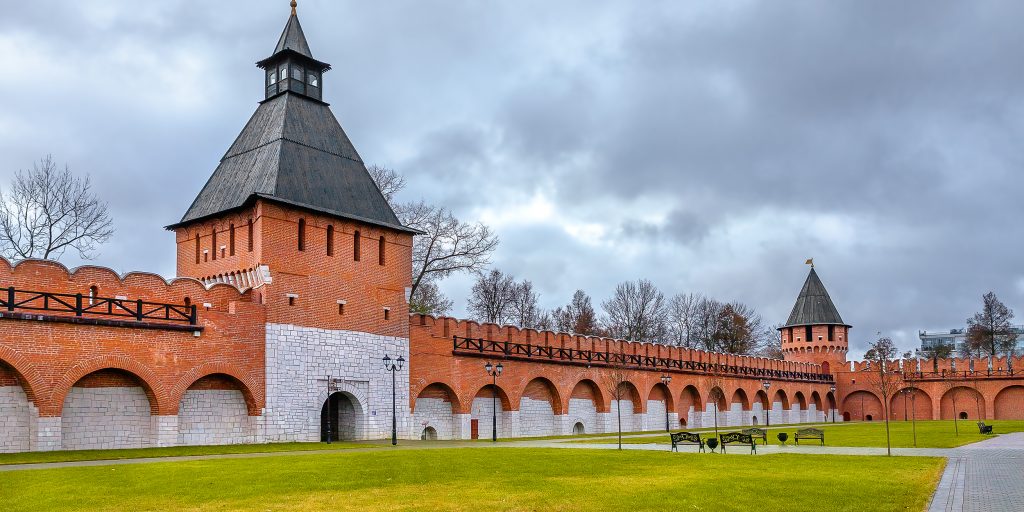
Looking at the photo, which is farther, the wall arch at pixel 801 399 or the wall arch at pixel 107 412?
the wall arch at pixel 801 399

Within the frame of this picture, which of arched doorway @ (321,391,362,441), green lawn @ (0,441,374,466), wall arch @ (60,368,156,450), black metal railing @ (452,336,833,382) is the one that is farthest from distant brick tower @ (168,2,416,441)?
black metal railing @ (452,336,833,382)

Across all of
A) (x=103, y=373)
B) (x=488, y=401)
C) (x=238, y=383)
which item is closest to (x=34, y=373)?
(x=103, y=373)

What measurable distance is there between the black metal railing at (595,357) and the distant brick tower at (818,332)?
39.5 feet

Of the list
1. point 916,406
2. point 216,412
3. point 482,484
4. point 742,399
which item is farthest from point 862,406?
point 482,484

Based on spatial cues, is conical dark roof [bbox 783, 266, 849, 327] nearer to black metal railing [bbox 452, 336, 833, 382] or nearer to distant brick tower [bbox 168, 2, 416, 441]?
black metal railing [bbox 452, 336, 833, 382]

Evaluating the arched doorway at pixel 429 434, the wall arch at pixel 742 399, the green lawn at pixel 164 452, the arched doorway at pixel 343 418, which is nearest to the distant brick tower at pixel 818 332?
the wall arch at pixel 742 399

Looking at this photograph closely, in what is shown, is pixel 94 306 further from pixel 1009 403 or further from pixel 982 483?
pixel 1009 403

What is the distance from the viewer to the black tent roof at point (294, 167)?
28875 millimetres

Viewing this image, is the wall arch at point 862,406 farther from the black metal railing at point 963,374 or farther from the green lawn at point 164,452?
the green lawn at point 164,452

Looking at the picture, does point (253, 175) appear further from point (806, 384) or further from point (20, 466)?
point (806, 384)

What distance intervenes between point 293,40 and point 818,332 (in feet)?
165

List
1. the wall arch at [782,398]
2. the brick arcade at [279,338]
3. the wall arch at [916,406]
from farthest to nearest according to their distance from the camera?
the wall arch at [916,406] → the wall arch at [782,398] → the brick arcade at [279,338]

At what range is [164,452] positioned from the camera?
72.7ft

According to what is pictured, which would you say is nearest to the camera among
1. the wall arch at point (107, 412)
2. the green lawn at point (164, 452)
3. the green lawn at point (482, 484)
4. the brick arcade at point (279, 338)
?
the green lawn at point (482, 484)
